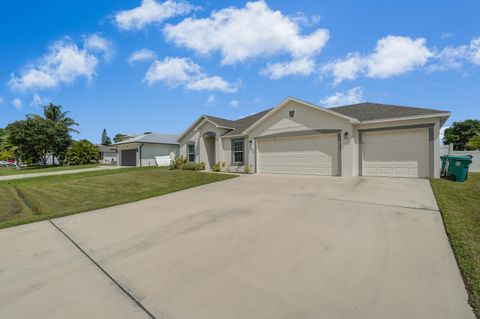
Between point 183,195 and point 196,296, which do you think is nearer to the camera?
point 196,296

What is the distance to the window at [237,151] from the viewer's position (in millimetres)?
16203

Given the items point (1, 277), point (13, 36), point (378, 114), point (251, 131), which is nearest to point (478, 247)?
point (1, 277)

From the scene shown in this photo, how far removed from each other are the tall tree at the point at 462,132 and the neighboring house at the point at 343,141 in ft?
158

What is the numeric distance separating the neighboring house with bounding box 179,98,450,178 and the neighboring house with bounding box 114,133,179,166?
12.9 meters

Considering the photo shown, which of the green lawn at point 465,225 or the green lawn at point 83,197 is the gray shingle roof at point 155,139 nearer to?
the green lawn at point 83,197

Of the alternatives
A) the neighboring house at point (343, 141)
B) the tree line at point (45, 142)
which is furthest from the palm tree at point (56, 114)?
the neighboring house at point (343, 141)

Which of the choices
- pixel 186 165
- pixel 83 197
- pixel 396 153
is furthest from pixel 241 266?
pixel 186 165

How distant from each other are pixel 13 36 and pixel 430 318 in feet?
66.2

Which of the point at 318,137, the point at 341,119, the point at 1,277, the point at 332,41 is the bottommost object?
the point at 1,277

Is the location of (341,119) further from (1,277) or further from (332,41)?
(1,277)

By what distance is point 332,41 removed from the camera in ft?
37.7

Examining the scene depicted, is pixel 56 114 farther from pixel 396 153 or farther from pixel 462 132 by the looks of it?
pixel 462 132

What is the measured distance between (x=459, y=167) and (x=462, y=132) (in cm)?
5172

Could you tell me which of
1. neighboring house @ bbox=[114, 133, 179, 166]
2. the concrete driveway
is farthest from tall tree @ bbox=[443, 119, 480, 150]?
the concrete driveway
